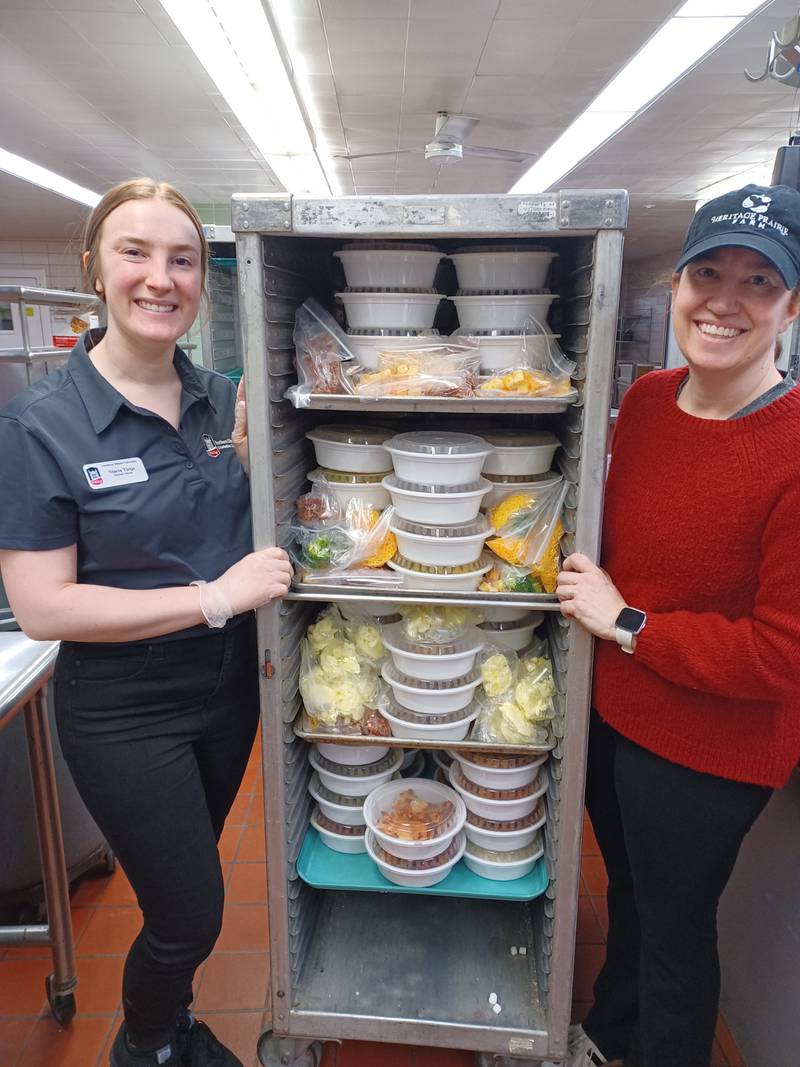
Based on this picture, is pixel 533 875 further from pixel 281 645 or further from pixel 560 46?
pixel 560 46

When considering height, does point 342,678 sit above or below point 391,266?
below

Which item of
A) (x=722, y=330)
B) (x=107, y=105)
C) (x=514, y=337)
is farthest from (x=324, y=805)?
(x=107, y=105)

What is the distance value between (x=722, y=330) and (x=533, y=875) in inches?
51.9

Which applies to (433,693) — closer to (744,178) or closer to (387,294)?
(387,294)

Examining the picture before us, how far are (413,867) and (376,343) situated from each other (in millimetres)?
1205

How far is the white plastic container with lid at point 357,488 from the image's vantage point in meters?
1.64

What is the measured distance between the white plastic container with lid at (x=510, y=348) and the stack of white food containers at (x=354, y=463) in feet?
0.94

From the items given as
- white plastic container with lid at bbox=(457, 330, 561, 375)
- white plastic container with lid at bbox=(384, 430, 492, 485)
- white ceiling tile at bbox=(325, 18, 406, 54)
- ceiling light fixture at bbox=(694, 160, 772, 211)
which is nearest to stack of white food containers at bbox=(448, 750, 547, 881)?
white plastic container with lid at bbox=(384, 430, 492, 485)

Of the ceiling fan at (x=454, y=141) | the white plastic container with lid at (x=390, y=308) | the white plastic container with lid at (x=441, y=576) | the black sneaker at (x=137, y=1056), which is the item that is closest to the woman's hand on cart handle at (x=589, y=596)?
the white plastic container with lid at (x=441, y=576)

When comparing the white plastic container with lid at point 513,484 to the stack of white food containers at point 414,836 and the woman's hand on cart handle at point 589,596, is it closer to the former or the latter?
the woman's hand on cart handle at point 589,596

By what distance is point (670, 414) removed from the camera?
1.36 metres

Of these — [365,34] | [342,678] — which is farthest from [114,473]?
[365,34]

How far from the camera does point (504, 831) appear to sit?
177 cm

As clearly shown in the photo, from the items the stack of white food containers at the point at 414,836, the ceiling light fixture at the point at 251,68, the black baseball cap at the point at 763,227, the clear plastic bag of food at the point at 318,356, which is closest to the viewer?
the black baseball cap at the point at 763,227
